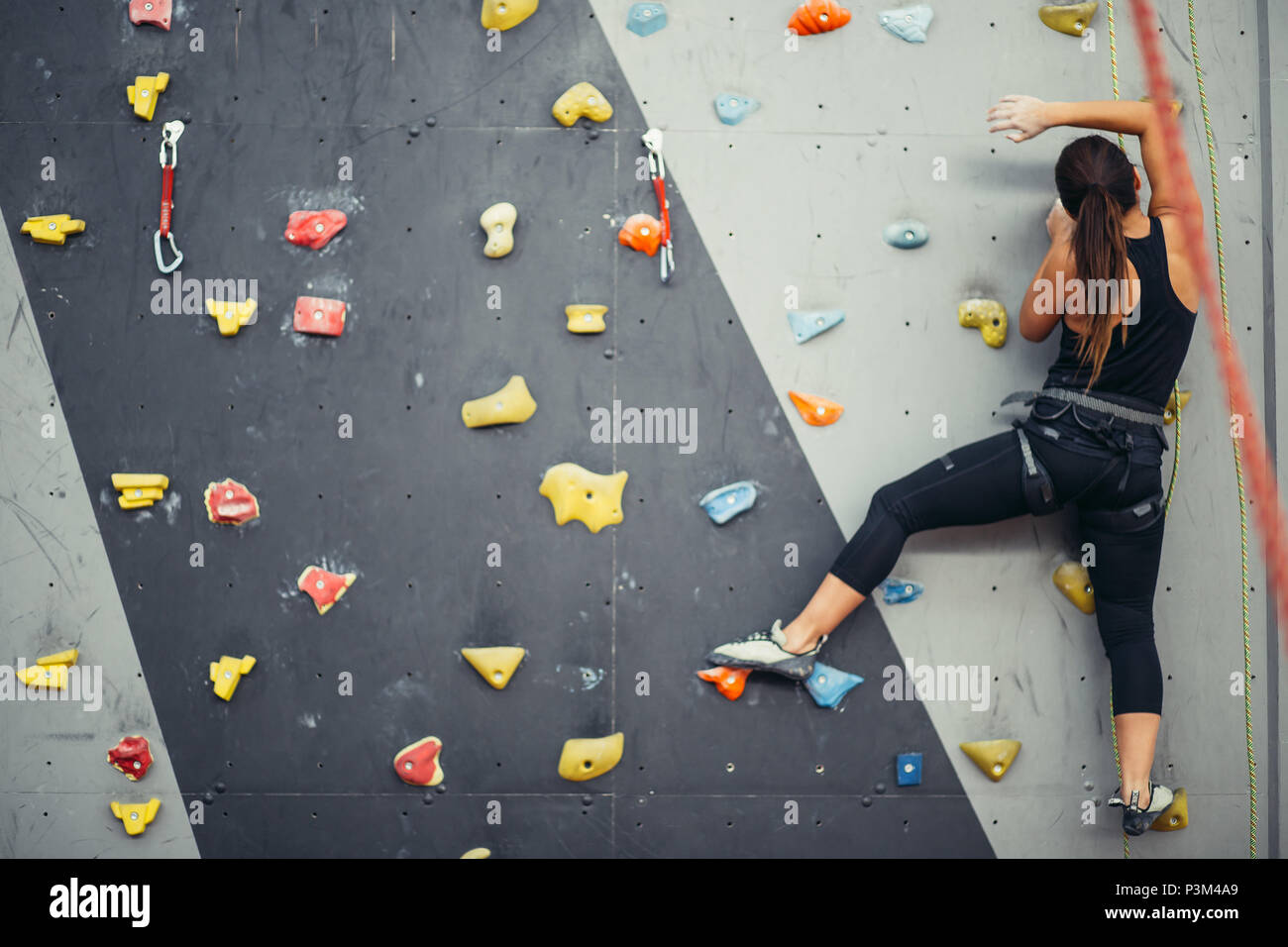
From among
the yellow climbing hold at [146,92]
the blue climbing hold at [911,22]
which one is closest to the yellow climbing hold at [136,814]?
the yellow climbing hold at [146,92]

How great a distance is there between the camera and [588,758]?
239cm

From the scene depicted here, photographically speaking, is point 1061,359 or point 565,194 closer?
point 1061,359

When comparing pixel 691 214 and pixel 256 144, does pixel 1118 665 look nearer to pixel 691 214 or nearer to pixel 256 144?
pixel 691 214

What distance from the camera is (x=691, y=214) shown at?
2.44 meters

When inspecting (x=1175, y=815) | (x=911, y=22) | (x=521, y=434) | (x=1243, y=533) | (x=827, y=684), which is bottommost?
(x=1175, y=815)

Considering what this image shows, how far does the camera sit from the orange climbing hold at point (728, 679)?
2395 mm

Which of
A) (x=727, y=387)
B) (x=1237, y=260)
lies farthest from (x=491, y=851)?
(x=1237, y=260)

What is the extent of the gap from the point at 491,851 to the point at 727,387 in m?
1.25

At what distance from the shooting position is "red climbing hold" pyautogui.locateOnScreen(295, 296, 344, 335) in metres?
2.41

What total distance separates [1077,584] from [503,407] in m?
1.45

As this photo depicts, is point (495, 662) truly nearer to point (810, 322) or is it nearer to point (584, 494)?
point (584, 494)

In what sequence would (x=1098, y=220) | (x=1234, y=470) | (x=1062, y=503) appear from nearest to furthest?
(x=1098, y=220) → (x=1062, y=503) → (x=1234, y=470)

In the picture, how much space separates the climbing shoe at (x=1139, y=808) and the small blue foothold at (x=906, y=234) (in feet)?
4.50

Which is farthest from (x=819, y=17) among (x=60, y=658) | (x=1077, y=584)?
(x=60, y=658)
